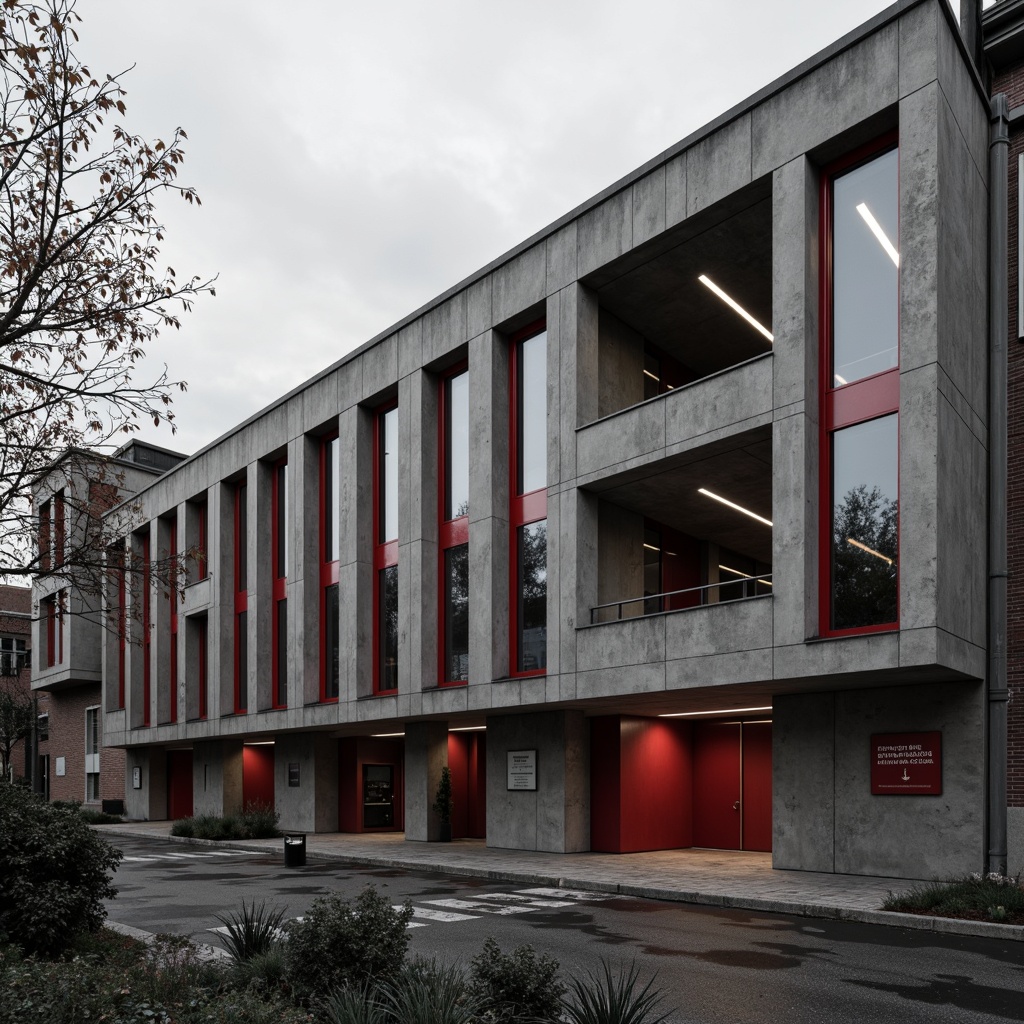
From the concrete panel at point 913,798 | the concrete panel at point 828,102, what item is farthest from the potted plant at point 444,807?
the concrete panel at point 828,102

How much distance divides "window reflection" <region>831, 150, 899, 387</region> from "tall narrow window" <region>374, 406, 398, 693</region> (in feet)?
46.8

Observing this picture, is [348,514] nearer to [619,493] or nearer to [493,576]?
[493,576]

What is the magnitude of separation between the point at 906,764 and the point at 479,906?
752cm

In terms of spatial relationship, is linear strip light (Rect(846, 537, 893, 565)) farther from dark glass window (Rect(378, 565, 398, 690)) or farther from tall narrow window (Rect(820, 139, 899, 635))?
dark glass window (Rect(378, 565, 398, 690))

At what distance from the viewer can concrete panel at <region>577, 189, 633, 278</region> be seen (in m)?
21.6

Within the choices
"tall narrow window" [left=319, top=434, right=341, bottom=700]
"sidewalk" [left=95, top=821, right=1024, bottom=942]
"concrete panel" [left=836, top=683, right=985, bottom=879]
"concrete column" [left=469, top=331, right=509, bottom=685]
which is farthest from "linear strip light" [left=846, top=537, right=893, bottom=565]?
"tall narrow window" [left=319, top=434, right=341, bottom=700]

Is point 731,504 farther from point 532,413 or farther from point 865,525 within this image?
point 865,525

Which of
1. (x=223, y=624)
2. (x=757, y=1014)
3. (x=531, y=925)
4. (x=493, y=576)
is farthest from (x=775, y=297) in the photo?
(x=223, y=624)

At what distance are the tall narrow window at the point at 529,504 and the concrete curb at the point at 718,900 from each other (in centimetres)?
483

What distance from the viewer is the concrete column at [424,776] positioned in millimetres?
27984

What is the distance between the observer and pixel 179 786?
45.3 m

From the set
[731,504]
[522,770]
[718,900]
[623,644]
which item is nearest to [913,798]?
[718,900]

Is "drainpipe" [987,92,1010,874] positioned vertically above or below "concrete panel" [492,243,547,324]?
below

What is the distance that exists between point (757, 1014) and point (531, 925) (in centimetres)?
532
